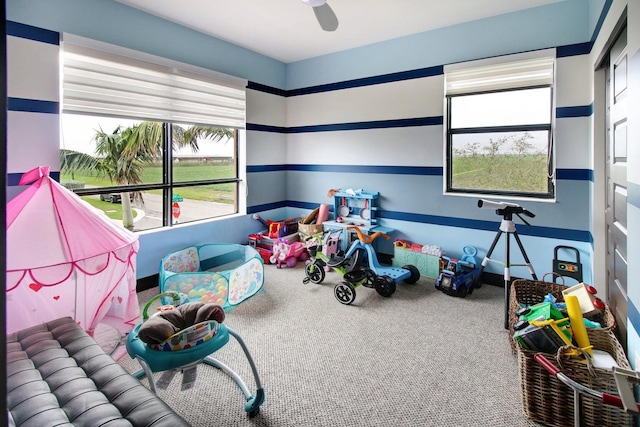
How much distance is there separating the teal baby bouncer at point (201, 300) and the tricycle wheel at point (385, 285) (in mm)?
1085

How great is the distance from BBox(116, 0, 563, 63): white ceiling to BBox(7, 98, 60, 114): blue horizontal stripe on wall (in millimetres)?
1134

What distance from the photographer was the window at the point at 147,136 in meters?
3.09

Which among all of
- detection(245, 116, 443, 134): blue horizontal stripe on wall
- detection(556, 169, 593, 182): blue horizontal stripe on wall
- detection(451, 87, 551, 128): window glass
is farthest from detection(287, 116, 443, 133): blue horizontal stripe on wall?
detection(556, 169, 593, 182): blue horizontal stripe on wall

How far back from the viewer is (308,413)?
6.01 feet

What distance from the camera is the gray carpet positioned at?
1829mm

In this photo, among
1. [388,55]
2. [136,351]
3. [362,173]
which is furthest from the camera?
[362,173]

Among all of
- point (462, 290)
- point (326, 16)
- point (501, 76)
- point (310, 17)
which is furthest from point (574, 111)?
point (310, 17)

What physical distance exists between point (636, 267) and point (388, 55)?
3392mm

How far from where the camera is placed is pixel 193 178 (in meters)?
4.12

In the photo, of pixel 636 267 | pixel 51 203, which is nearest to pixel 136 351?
pixel 51 203

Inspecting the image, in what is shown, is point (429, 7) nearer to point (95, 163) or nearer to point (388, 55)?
point (388, 55)

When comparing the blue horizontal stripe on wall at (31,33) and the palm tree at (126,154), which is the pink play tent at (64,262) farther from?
the blue horizontal stripe on wall at (31,33)

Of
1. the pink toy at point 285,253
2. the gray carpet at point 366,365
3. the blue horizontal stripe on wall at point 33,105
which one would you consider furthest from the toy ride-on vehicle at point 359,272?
the blue horizontal stripe on wall at point 33,105

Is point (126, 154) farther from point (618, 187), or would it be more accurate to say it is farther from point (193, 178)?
point (618, 187)
